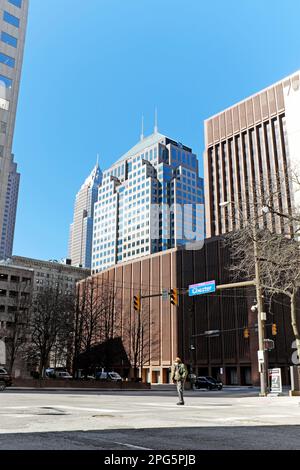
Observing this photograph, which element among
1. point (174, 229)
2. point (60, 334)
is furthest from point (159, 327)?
point (174, 229)

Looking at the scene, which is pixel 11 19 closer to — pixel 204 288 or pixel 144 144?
pixel 204 288

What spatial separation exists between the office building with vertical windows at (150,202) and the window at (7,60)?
9604cm

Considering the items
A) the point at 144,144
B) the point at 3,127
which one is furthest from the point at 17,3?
the point at 144,144

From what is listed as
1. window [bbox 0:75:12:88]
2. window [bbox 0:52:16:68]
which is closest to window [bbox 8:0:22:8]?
window [bbox 0:52:16:68]

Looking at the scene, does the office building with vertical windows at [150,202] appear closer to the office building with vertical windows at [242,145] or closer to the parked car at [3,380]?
the office building with vertical windows at [242,145]

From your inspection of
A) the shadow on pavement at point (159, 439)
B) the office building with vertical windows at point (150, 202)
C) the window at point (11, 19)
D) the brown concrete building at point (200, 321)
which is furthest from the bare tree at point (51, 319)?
the office building with vertical windows at point (150, 202)

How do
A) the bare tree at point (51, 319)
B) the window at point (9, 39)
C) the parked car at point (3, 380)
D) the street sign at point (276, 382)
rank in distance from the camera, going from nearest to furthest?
the street sign at point (276, 382) < the parked car at point (3, 380) < the bare tree at point (51, 319) < the window at point (9, 39)

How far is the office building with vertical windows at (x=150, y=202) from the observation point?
15412 centimetres

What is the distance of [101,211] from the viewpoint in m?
182

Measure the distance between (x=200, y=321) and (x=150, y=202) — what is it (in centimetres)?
8406

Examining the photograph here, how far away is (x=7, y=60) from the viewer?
2005 inches

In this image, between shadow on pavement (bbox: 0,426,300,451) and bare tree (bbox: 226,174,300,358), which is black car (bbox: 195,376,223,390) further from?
shadow on pavement (bbox: 0,426,300,451)
